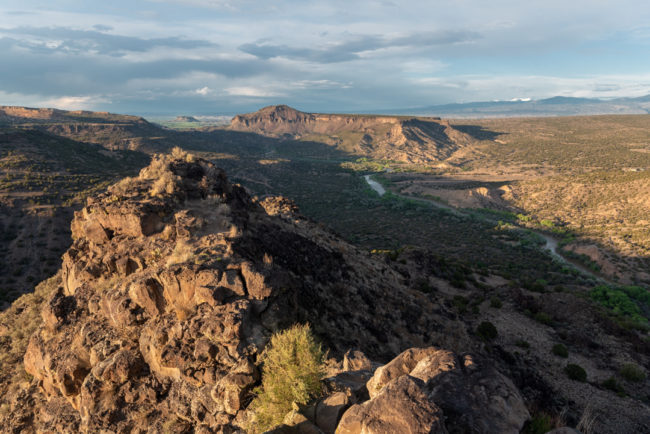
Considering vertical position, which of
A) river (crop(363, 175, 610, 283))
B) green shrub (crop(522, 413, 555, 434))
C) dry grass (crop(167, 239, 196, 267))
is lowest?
river (crop(363, 175, 610, 283))

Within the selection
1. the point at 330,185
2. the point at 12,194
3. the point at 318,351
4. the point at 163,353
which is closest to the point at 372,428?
the point at 318,351

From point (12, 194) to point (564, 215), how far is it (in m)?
112

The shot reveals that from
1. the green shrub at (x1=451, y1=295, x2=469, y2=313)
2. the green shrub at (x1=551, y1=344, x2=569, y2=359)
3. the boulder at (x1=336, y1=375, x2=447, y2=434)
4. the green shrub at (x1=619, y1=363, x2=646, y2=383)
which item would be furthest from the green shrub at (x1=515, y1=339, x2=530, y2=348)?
the boulder at (x1=336, y1=375, x2=447, y2=434)

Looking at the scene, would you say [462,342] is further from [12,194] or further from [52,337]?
[12,194]

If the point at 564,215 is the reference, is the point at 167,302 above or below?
above

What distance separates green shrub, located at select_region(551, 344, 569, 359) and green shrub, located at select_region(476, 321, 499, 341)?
11.7ft

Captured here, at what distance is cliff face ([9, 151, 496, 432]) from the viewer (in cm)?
898

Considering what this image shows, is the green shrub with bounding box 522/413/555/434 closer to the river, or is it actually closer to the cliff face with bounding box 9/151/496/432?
the cliff face with bounding box 9/151/496/432

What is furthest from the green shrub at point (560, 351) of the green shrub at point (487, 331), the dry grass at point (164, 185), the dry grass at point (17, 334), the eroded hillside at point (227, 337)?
the dry grass at point (17, 334)

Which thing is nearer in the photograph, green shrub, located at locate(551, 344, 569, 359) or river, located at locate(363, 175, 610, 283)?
green shrub, located at locate(551, 344, 569, 359)

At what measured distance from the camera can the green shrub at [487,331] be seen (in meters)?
23.5

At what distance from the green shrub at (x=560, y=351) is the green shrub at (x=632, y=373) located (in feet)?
9.05

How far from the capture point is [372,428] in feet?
18.3

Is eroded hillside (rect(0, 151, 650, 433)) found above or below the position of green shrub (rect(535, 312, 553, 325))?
above
